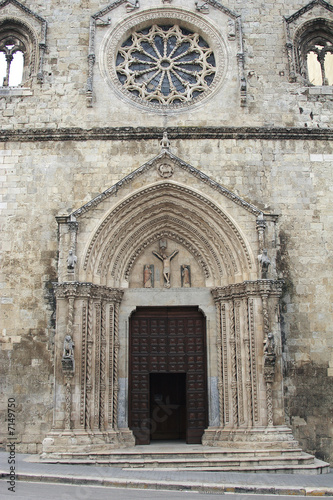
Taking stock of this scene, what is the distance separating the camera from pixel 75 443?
11.4 meters

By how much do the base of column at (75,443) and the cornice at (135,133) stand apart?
705 cm

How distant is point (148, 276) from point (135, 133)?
3.62m

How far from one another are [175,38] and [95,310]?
8108 millimetres

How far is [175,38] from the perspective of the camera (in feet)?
51.2

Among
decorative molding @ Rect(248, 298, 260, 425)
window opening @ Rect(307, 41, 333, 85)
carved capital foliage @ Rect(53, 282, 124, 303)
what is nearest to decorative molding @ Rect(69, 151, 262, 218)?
carved capital foliage @ Rect(53, 282, 124, 303)

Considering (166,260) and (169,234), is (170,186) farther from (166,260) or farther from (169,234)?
(166,260)

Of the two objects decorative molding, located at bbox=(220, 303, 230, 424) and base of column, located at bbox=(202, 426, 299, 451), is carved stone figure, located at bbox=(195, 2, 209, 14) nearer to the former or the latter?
decorative molding, located at bbox=(220, 303, 230, 424)

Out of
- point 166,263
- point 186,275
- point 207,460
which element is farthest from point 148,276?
point 207,460

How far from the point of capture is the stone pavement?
859cm

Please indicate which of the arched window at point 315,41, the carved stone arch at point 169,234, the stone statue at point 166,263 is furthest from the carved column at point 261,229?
the arched window at point 315,41

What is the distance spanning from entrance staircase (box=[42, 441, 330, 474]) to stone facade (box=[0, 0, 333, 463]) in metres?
0.57

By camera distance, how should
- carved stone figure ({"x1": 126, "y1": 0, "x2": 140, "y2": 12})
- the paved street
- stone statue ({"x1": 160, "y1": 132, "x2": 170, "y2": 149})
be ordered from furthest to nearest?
1. carved stone figure ({"x1": 126, "y1": 0, "x2": 140, "y2": 12})
2. stone statue ({"x1": 160, "y1": 132, "x2": 170, "y2": 149})
3. the paved street

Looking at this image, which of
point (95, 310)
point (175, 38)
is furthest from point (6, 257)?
point (175, 38)

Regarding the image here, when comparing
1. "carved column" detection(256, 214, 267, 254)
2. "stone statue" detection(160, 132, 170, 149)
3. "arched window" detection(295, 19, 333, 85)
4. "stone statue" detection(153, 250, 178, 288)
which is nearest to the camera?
"carved column" detection(256, 214, 267, 254)
